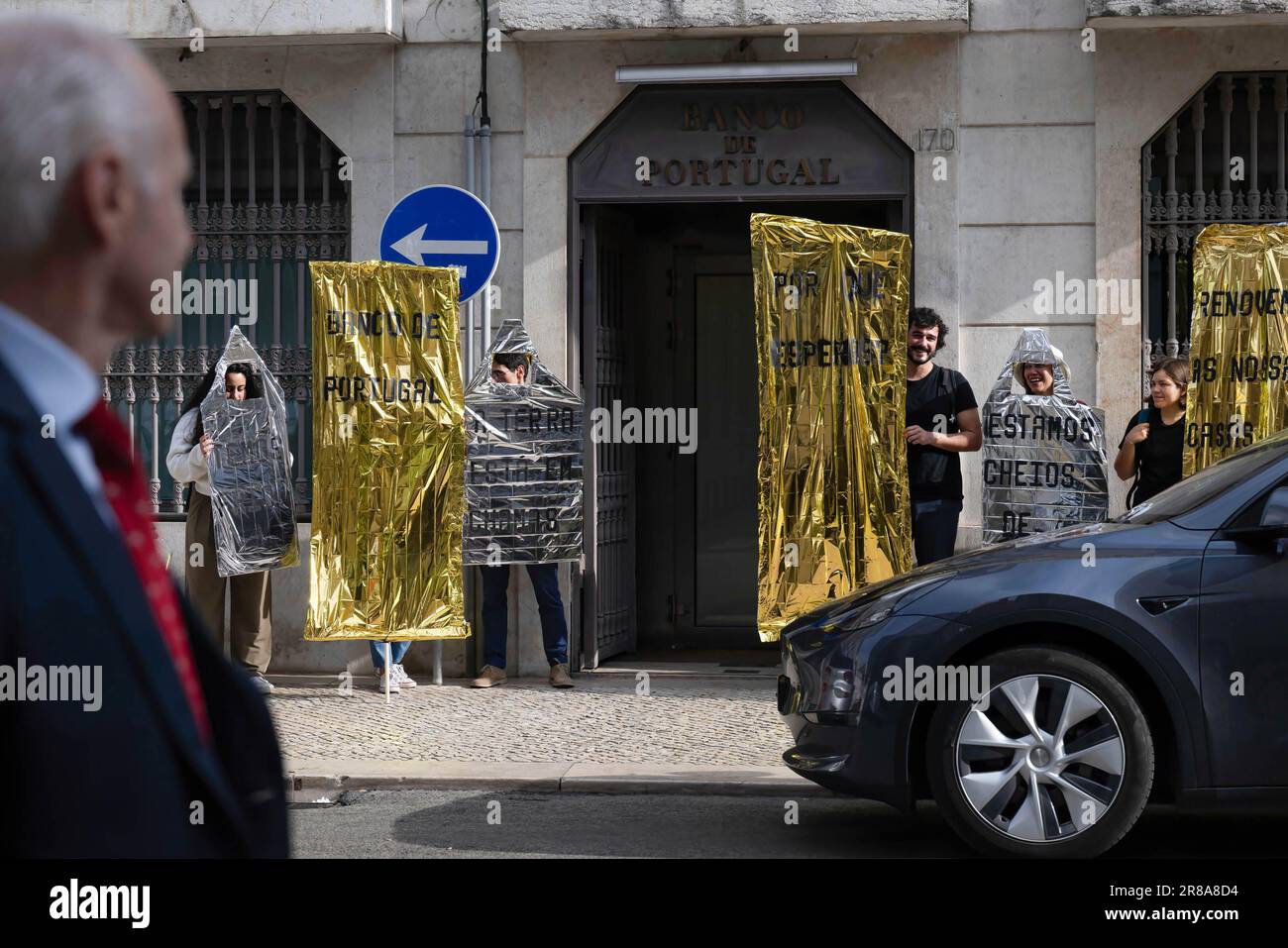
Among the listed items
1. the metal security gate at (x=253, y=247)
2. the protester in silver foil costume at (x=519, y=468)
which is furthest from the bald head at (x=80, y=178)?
the metal security gate at (x=253, y=247)

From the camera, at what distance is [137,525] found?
1406 millimetres

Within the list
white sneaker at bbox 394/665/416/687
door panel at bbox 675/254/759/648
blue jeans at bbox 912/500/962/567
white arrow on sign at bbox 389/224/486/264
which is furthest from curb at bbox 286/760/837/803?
door panel at bbox 675/254/759/648

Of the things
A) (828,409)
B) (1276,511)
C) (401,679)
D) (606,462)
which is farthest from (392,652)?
(1276,511)

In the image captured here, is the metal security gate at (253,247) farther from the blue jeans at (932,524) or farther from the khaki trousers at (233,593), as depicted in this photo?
the blue jeans at (932,524)

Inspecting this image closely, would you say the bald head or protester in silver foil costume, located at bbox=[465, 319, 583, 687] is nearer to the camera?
the bald head

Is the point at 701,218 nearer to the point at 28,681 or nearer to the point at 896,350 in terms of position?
the point at 896,350

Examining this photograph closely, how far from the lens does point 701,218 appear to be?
494 inches

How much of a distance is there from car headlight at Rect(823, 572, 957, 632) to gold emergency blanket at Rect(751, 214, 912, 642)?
3.09m

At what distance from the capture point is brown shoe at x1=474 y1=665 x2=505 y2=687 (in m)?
10.6

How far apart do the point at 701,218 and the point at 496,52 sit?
220cm

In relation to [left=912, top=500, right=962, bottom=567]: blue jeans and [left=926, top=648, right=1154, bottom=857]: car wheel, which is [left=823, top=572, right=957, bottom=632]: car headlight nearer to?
[left=926, top=648, right=1154, bottom=857]: car wheel

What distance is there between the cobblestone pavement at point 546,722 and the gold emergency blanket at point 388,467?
521 mm

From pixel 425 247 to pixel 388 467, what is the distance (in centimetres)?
138

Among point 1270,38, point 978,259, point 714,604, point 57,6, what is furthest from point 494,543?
point 1270,38
